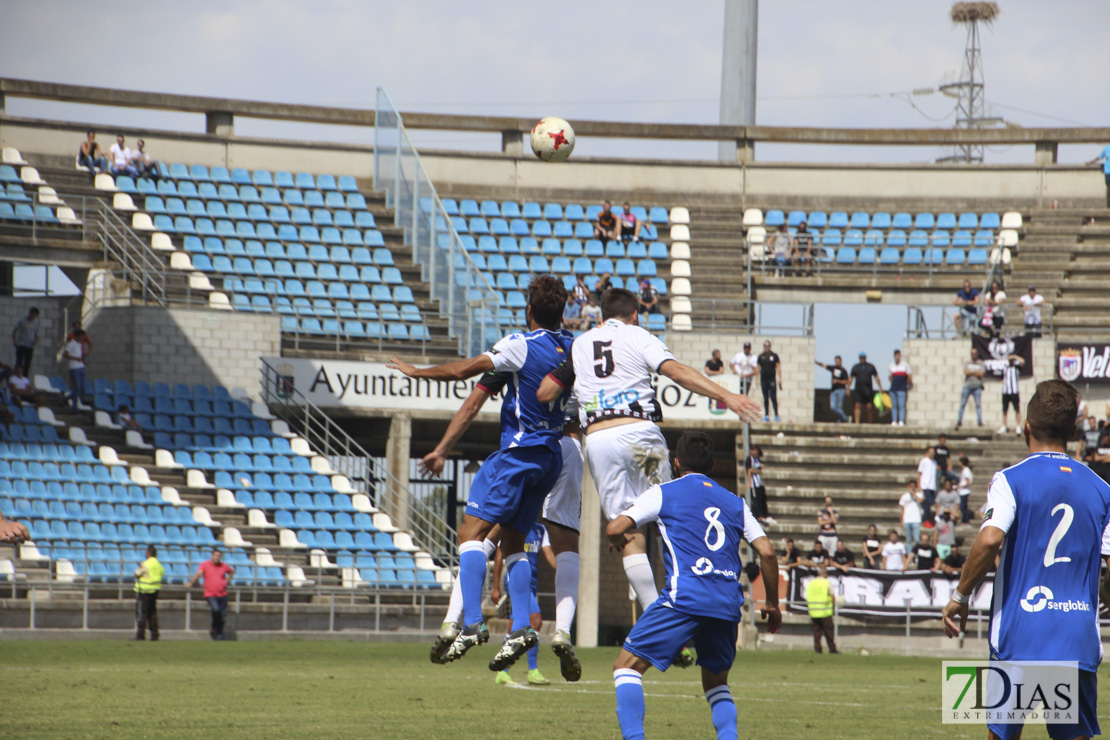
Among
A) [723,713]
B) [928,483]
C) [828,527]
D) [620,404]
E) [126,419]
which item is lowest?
[828,527]

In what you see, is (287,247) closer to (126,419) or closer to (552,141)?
(126,419)

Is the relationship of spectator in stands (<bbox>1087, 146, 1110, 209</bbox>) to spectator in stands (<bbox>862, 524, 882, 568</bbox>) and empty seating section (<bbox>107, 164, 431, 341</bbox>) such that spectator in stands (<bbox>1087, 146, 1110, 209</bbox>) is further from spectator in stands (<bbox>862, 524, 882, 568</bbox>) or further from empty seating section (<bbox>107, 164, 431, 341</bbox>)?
empty seating section (<bbox>107, 164, 431, 341</bbox>)

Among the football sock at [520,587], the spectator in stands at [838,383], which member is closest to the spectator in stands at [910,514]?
the spectator in stands at [838,383]

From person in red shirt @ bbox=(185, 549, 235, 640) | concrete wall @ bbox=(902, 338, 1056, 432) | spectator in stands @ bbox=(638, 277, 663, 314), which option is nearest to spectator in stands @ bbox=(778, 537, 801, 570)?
concrete wall @ bbox=(902, 338, 1056, 432)

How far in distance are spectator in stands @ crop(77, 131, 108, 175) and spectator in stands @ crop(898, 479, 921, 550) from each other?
753 inches

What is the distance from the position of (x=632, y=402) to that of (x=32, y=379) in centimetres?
2139

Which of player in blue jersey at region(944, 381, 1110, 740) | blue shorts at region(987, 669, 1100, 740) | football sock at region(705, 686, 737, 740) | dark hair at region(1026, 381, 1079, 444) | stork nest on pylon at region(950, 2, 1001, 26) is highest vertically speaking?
stork nest on pylon at region(950, 2, 1001, 26)

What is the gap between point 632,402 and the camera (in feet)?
30.5

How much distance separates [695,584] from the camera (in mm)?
7820

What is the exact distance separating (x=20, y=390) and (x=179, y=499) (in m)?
3.94

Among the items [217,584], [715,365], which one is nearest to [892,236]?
[715,365]

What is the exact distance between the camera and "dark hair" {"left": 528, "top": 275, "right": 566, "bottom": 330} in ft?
31.2

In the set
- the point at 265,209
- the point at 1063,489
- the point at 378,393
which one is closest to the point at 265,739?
the point at 1063,489

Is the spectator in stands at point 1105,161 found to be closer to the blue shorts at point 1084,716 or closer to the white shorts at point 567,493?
the white shorts at point 567,493
